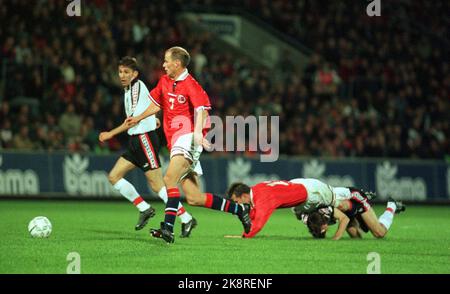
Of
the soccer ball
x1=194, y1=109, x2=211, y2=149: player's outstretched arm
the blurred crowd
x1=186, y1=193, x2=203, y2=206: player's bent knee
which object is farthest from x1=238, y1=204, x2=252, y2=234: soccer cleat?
the blurred crowd

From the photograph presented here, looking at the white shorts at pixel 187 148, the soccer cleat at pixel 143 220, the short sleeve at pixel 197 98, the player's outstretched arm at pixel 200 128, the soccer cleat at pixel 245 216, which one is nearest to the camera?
the player's outstretched arm at pixel 200 128

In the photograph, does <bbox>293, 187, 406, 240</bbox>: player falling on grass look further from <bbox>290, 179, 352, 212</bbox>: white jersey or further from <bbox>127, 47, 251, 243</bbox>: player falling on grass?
<bbox>127, 47, 251, 243</bbox>: player falling on grass

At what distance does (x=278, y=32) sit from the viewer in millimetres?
29922

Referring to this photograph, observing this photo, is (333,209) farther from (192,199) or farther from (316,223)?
(192,199)

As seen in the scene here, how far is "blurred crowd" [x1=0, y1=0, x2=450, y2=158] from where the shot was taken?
2170cm

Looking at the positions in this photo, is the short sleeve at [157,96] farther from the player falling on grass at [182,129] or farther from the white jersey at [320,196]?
the white jersey at [320,196]

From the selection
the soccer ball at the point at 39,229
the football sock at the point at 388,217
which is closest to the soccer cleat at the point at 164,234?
the soccer ball at the point at 39,229

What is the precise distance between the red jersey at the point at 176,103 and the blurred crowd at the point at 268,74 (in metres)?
9.75

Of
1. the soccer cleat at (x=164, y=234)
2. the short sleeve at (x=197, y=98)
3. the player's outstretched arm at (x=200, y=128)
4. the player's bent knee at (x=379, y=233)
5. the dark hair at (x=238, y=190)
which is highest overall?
the short sleeve at (x=197, y=98)

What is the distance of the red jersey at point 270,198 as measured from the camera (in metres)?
11.7

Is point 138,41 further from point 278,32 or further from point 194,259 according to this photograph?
point 194,259

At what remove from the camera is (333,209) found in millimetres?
12164

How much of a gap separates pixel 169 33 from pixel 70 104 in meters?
4.52

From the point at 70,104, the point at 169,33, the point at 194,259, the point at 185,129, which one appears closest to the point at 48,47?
the point at 70,104
